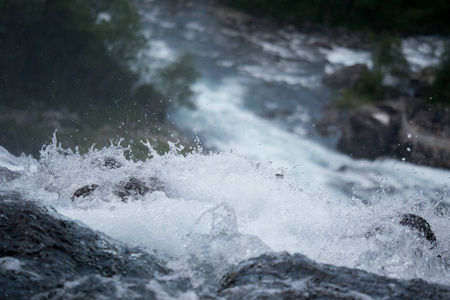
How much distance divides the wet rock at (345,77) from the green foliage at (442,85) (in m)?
2.54

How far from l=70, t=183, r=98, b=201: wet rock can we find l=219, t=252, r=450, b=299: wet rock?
1.92 m

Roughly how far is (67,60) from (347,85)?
1004cm

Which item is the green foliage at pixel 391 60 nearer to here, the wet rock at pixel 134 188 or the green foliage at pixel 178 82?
the green foliage at pixel 178 82

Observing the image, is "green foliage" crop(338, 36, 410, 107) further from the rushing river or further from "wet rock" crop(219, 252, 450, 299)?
"wet rock" crop(219, 252, 450, 299)

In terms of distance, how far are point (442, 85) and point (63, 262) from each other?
17.5 meters

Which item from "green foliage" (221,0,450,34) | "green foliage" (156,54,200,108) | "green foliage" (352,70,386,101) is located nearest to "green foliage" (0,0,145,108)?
"green foliage" (156,54,200,108)

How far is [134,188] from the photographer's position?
16.1 ft

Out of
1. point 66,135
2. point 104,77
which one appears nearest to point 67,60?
point 104,77

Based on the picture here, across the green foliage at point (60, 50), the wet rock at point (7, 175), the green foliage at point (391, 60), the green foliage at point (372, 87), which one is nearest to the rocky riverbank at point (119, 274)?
the wet rock at point (7, 175)

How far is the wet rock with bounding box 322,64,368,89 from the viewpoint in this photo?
19.1 m

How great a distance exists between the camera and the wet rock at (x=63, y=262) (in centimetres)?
295

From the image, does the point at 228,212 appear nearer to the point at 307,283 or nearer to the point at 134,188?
the point at 307,283

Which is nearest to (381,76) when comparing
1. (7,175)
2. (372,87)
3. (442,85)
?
(372,87)

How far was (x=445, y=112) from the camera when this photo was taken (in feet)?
55.9
